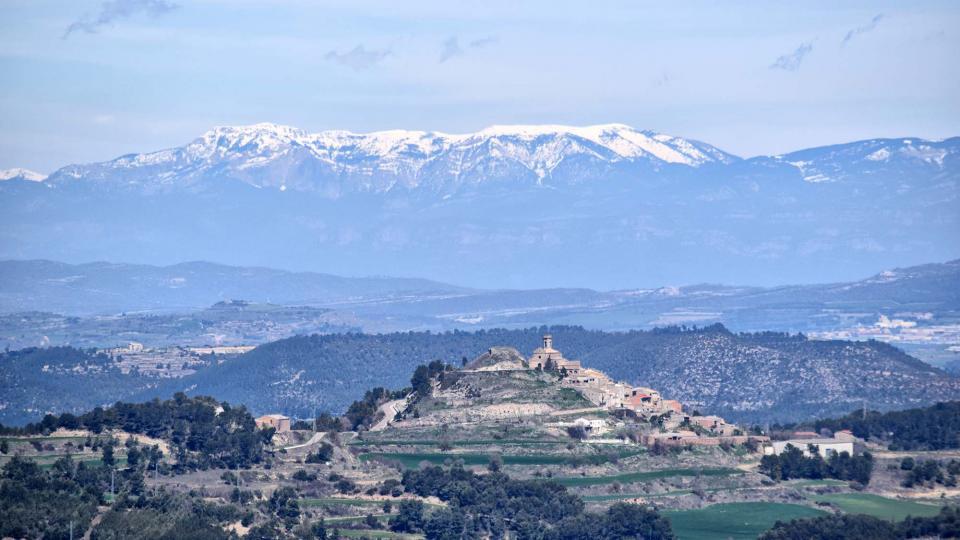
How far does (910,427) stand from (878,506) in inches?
1078

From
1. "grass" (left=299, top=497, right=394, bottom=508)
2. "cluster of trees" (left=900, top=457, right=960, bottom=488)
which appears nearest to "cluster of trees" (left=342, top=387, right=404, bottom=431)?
"grass" (left=299, top=497, right=394, bottom=508)

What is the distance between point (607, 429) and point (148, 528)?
4939 centimetres

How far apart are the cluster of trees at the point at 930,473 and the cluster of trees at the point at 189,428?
3907 centimetres

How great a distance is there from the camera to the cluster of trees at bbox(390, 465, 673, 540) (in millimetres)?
134125

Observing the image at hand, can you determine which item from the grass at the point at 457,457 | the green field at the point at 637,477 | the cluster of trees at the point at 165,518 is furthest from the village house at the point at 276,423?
the cluster of trees at the point at 165,518

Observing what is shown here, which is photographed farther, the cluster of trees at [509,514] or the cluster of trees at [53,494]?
the cluster of trees at [509,514]

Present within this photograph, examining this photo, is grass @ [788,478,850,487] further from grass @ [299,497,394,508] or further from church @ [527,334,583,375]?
church @ [527,334,583,375]

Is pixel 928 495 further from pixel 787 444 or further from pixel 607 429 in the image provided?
pixel 607 429

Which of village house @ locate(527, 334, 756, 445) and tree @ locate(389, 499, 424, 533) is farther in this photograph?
village house @ locate(527, 334, 756, 445)

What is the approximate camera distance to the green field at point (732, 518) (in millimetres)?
136375

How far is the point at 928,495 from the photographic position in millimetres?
150125

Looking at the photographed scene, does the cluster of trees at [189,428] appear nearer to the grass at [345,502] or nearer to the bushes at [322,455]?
the bushes at [322,455]

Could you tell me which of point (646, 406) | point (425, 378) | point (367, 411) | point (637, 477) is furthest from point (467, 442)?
point (646, 406)

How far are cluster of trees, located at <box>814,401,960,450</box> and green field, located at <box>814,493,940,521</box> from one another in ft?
62.4
